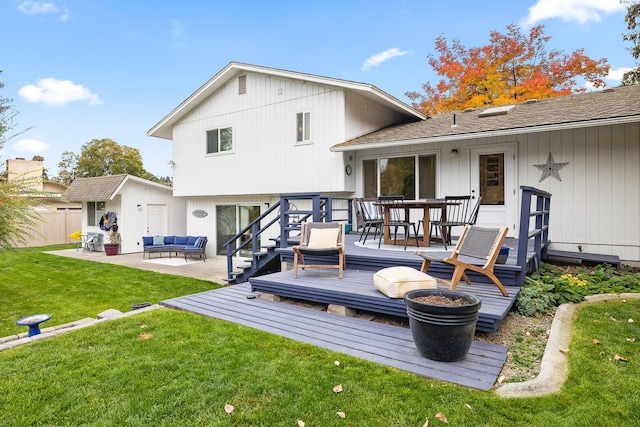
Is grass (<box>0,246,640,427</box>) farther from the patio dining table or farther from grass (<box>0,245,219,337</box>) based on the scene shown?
grass (<box>0,245,219,337</box>)

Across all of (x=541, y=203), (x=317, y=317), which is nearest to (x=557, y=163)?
(x=541, y=203)

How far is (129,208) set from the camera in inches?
582

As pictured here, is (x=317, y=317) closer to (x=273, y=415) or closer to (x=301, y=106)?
(x=273, y=415)

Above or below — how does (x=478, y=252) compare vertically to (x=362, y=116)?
below

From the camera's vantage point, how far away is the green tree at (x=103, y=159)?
32906 mm

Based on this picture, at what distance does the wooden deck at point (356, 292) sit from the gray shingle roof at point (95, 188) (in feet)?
38.5

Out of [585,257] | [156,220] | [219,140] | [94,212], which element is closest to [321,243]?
[585,257]

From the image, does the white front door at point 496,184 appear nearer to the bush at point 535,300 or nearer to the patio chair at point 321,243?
the bush at point 535,300

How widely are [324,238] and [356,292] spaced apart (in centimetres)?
131

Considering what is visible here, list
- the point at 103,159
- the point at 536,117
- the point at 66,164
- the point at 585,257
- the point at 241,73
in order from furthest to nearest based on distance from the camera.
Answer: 1. the point at 66,164
2. the point at 103,159
3. the point at 241,73
4. the point at 536,117
5. the point at 585,257

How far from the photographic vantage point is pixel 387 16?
16.2 meters

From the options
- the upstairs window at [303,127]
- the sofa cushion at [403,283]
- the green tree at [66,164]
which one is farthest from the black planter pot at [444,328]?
the green tree at [66,164]

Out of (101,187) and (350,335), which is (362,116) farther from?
(101,187)

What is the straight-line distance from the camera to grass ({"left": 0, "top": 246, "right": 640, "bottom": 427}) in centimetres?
231
